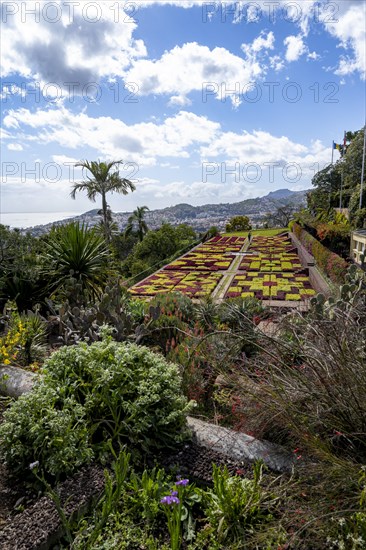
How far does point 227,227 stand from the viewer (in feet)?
141

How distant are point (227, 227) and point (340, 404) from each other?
41.4 metres

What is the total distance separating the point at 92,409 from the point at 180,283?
1327 centimetres

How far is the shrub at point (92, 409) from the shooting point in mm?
2680

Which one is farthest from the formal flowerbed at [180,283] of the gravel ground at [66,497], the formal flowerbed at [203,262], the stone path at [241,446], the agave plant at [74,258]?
the gravel ground at [66,497]

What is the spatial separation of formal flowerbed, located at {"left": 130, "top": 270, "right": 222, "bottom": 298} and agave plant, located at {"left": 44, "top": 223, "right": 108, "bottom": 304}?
20.5 feet

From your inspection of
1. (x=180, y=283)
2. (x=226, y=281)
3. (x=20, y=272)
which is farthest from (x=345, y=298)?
(x=226, y=281)

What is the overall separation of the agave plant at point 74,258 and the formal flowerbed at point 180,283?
20.5 ft

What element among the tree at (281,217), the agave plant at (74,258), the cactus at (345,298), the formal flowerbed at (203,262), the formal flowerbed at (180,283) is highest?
the tree at (281,217)

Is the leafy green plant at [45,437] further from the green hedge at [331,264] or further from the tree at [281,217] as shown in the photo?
the tree at [281,217]

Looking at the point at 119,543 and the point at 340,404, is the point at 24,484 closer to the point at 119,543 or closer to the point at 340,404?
the point at 119,543

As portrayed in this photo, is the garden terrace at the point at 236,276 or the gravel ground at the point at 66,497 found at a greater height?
the gravel ground at the point at 66,497

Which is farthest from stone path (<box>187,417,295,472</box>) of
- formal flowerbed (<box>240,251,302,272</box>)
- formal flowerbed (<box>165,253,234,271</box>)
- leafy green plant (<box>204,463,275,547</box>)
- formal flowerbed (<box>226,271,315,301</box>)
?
formal flowerbed (<box>165,253,234,271</box>)

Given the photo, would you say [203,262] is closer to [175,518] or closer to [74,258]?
[74,258]

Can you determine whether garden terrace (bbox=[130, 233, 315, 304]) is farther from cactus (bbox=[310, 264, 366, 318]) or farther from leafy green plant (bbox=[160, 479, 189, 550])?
leafy green plant (bbox=[160, 479, 189, 550])
